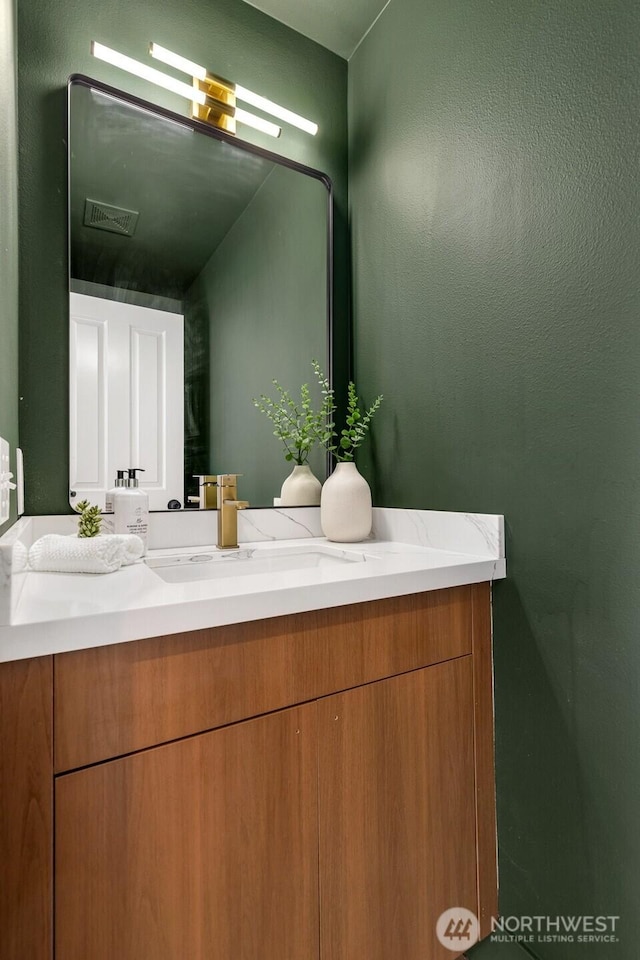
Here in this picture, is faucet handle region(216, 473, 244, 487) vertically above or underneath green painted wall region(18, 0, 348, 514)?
underneath

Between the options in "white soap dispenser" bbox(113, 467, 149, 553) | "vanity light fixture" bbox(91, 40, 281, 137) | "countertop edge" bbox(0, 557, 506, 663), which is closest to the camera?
"countertop edge" bbox(0, 557, 506, 663)

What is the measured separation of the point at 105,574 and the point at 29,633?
324 mm

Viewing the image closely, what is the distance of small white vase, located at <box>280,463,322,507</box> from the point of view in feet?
5.00

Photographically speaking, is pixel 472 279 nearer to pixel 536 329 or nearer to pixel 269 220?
pixel 536 329

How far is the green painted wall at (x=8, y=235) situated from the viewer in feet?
3.03

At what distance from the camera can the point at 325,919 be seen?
0.83 m

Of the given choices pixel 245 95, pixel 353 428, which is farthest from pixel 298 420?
pixel 245 95

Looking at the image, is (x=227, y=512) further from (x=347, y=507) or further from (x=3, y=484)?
(x=3, y=484)

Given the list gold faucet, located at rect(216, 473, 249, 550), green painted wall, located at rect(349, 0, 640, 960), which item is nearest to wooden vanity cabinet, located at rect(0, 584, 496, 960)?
green painted wall, located at rect(349, 0, 640, 960)

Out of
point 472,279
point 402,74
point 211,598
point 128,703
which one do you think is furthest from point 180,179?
point 128,703

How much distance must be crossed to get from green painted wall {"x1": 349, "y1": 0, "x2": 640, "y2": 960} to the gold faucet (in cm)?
47

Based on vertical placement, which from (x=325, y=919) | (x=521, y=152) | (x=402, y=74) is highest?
(x=402, y=74)

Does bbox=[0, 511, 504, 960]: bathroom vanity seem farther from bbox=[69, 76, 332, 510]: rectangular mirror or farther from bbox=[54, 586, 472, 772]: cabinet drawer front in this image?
bbox=[69, 76, 332, 510]: rectangular mirror

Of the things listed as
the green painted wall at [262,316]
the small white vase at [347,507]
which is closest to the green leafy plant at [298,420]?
the green painted wall at [262,316]
